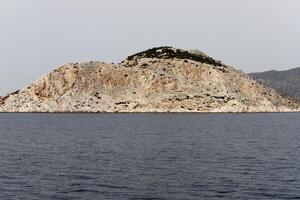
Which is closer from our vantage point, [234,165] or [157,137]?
[234,165]

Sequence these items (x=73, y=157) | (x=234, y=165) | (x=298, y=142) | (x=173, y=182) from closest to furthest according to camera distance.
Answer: (x=173, y=182)
(x=234, y=165)
(x=73, y=157)
(x=298, y=142)

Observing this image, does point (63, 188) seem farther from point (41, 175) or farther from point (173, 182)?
point (173, 182)

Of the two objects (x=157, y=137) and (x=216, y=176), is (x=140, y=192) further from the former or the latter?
(x=157, y=137)

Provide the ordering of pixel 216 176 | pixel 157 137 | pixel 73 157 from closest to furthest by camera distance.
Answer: pixel 216 176 < pixel 73 157 < pixel 157 137

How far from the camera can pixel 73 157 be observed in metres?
69.4

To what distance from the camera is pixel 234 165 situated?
201 feet

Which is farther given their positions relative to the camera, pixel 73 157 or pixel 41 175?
pixel 73 157

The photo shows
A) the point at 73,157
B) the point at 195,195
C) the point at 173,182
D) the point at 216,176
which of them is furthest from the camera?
the point at 73,157

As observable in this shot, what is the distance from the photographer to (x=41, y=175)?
5362 centimetres

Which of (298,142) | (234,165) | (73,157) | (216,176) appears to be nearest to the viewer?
(216,176)

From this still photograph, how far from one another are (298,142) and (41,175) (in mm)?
57741

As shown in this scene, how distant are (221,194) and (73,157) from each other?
100ft

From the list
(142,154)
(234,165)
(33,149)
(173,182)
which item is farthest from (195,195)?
(33,149)

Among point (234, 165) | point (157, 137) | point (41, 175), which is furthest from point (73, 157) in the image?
point (157, 137)
